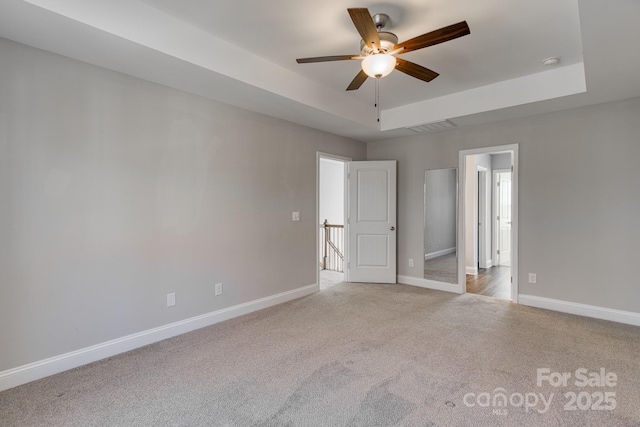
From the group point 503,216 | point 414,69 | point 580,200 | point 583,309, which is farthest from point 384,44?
point 503,216

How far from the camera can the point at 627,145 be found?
11.6 feet

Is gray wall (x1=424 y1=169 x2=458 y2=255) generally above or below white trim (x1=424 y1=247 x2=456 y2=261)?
above

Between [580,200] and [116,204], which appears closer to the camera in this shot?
[116,204]

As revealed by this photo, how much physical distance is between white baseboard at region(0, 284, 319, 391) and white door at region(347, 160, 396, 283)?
1.89m

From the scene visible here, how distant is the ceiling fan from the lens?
2.00 m

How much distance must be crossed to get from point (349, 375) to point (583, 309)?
10.4 ft

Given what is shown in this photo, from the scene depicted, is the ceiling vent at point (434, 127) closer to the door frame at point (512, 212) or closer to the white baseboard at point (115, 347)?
the door frame at point (512, 212)

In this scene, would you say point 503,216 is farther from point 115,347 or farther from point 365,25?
point 115,347

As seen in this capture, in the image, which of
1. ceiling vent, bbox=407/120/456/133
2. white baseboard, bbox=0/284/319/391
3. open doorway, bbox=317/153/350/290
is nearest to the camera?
white baseboard, bbox=0/284/319/391

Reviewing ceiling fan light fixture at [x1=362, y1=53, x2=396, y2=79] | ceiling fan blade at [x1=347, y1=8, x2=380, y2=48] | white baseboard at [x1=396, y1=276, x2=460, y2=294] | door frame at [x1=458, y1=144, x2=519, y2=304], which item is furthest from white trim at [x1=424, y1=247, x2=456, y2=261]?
ceiling fan blade at [x1=347, y1=8, x2=380, y2=48]

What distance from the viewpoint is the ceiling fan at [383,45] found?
6.57ft

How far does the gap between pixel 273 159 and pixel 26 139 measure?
2.40m

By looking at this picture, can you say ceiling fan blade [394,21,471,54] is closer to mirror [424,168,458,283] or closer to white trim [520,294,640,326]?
mirror [424,168,458,283]

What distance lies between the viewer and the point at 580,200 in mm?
3793
